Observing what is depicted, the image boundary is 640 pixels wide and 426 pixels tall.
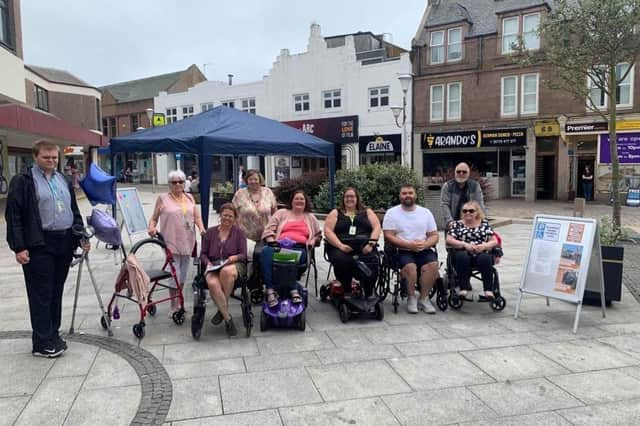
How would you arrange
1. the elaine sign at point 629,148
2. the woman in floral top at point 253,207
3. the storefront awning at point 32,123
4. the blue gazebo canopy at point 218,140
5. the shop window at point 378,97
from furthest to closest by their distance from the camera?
the shop window at point 378,97 → the elaine sign at point 629,148 → the storefront awning at point 32,123 → the blue gazebo canopy at point 218,140 → the woman in floral top at point 253,207

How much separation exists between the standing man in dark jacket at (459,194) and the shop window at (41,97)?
30181mm

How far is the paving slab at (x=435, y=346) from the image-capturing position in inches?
165

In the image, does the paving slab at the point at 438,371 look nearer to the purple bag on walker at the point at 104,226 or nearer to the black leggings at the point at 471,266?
the black leggings at the point at 471,266

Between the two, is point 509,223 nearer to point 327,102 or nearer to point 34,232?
point 34,232

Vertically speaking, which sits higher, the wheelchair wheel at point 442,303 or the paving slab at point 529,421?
the wheelchair wheel at point 442,303

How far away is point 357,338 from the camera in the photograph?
452 centimetres

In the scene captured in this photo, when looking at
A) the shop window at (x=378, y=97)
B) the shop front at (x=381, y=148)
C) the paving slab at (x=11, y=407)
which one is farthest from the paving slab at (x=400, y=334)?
the shop window at (x=378, y=97)

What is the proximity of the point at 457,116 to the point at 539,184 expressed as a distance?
15.9ft

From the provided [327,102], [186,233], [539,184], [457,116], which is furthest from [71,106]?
[186,233]

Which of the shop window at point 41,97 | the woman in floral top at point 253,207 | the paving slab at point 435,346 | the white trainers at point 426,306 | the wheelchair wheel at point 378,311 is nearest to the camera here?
the paving slab at point 435,346

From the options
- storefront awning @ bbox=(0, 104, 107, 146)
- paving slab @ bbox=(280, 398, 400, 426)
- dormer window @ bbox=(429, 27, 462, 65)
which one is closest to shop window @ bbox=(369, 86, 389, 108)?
dormer window @ bbox=(429, 27, 462, 65)

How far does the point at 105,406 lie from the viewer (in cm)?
322

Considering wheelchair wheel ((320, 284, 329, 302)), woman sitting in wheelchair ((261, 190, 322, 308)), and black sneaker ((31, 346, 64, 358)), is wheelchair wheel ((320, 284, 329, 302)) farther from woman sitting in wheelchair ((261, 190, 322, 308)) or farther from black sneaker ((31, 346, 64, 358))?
black sneaker ((31, 346, 64, 358))

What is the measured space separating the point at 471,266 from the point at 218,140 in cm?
325
